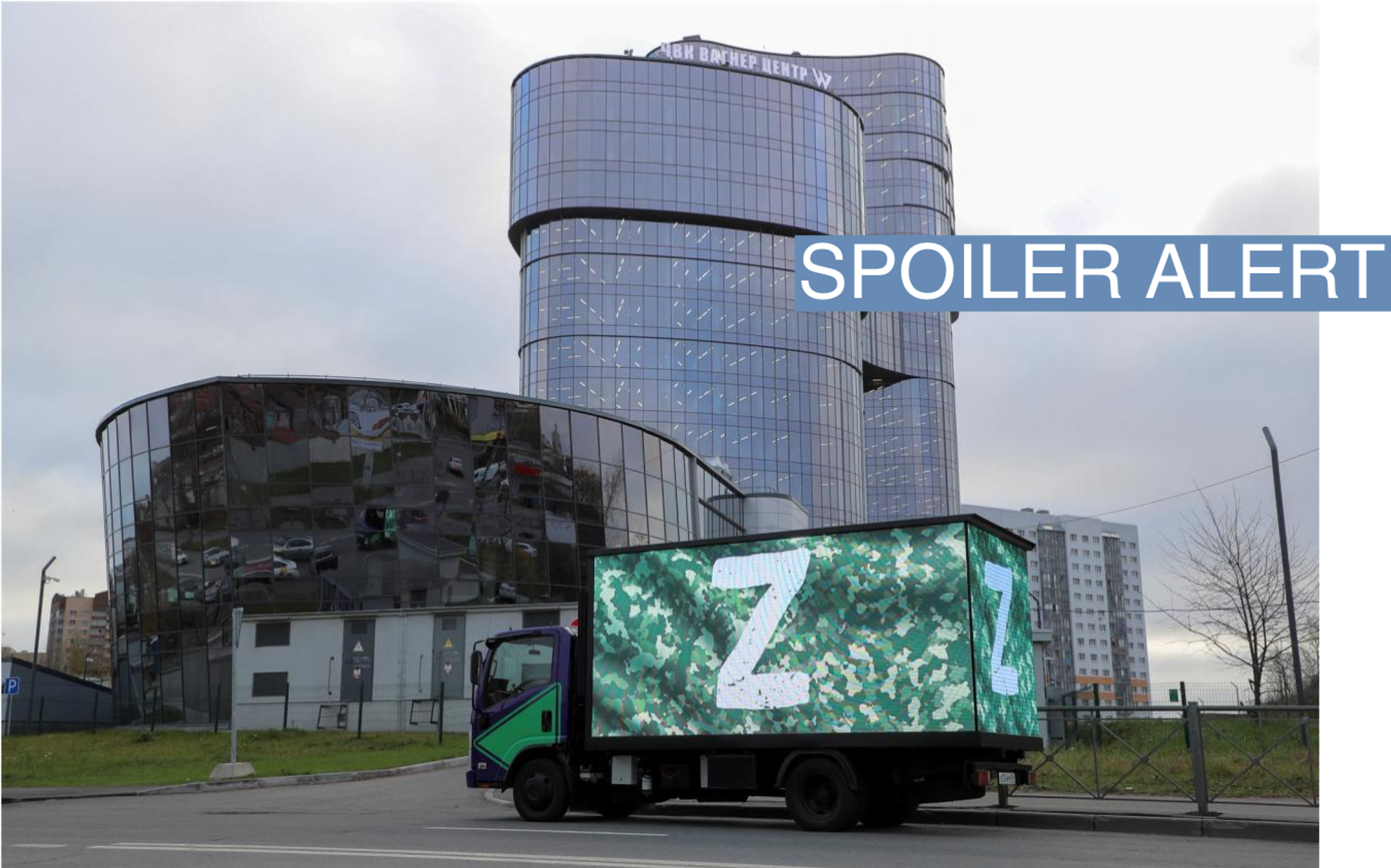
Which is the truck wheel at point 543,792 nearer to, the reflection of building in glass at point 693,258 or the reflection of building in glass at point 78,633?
the reflection of building in glass at point 693,258

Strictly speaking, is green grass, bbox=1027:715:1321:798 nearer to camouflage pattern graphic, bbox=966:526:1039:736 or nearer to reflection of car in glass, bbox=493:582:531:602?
camouflage pattern graphic, bbox=966:526:1039:736

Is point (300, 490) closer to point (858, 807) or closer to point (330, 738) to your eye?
point (330, 738)

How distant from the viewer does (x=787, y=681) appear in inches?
584

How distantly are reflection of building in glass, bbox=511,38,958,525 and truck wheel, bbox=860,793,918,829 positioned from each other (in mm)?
98243

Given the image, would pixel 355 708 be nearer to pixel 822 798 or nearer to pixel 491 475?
pixel 491 475

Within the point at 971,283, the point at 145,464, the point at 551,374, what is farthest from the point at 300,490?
the point at 551,374

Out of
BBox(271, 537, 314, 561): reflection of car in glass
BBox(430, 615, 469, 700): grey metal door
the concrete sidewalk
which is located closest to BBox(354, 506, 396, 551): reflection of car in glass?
BBox(271, 537, 314, 561): reflection of car in glass

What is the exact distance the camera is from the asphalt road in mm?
11078

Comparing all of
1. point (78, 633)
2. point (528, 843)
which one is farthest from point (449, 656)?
point (78, 633)

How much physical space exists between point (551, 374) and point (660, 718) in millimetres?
100240

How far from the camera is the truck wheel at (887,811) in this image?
1511cm

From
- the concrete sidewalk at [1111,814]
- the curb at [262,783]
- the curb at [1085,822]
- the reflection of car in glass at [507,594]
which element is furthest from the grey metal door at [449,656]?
the curb at [1085,822]
